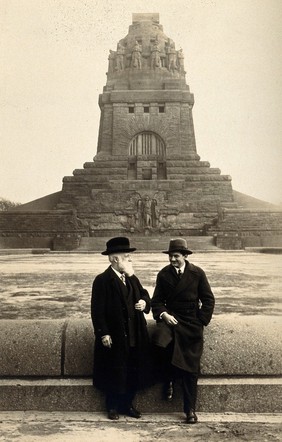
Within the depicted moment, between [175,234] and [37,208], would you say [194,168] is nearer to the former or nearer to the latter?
[175,234]

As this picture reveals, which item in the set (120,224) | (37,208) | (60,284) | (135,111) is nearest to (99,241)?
(120,224)

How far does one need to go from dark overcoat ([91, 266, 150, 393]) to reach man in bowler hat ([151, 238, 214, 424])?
0.19m

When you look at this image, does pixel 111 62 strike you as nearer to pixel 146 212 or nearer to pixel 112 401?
pixel 146 212

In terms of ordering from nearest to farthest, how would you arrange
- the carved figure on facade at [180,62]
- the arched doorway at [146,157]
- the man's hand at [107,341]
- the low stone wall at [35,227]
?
the man's hand at [107,341]
the low stone wall at [35,227]
the arched doorway at [146,157]
the carved figure on facade at [180,62]

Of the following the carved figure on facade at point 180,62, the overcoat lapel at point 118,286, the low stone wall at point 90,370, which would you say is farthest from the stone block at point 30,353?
the carved figure on facade at point 180,62

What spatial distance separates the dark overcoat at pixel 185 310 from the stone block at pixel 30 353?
1.02 metres

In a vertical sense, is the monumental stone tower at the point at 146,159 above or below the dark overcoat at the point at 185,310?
above

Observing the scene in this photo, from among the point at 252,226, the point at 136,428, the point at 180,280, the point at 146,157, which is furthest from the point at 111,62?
the point at 136,428

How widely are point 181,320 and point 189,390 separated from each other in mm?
619

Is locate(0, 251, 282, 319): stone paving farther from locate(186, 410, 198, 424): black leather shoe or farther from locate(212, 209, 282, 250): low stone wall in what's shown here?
locate(212, 209, 282, 250): low stone wall

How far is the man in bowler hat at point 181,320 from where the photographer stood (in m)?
4.39

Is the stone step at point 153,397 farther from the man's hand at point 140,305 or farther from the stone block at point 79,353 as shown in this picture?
the man's hand at point 140,305

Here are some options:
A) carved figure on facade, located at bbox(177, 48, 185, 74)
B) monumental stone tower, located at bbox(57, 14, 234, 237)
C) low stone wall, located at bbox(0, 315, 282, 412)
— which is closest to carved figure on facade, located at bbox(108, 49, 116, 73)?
monumental stone tower, located at bbox(57, 14, 234, 237)

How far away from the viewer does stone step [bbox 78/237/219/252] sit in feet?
104
